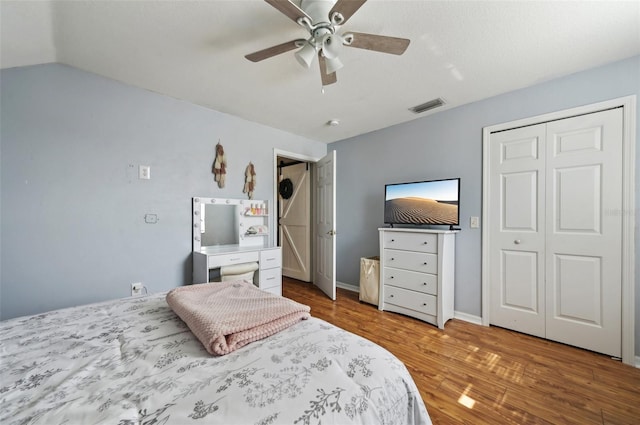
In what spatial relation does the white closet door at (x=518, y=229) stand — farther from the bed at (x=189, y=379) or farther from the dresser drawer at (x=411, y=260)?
the bed at (x=189, y=379)

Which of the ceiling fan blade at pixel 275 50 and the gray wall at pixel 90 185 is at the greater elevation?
the ceiling fan blade at pixel 275 50

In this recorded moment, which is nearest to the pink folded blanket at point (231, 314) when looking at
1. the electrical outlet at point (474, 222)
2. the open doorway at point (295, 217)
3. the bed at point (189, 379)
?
the bed at point (189, 379)

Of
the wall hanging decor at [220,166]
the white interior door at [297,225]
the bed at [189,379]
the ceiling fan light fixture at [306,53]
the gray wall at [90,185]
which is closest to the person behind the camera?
the bed at [189,379]

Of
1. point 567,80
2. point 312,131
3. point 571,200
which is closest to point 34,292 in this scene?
point 312,131

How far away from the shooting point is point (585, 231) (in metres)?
2.07

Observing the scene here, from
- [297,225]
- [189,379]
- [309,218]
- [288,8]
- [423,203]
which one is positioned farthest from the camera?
[297,225]

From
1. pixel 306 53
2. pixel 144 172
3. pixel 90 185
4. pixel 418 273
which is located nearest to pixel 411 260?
pixel 418 273

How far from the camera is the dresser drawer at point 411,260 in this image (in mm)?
2600

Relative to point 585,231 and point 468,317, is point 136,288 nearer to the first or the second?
point 468,317

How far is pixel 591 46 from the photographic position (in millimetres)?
1767

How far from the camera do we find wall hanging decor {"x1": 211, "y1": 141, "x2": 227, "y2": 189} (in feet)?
9.37

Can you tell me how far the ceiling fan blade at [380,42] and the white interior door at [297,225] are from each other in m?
2.88

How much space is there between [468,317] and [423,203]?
53.1 inches

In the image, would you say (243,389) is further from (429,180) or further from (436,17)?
(429,180)
